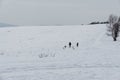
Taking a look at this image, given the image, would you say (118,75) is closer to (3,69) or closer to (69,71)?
Result: (69,71)

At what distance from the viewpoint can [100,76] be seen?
1063 centimetres

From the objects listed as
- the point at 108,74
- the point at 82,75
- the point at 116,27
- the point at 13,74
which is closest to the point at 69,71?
the point at 82,75

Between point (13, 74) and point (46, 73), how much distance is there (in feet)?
5.09

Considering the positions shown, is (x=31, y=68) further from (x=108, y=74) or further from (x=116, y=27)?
(x=116, y=27)

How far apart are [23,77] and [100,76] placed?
3.46 meters

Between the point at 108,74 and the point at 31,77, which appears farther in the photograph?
the point at 108,74

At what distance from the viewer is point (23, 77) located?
33.9 feet

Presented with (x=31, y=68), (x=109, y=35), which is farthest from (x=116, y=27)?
(x=31, y=68)

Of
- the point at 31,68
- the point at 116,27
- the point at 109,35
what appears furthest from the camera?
the point at 109,35

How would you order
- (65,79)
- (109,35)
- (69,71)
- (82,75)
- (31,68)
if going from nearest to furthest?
(65,79)
(82,75)
(69,71)
(31,68)
(109,35)

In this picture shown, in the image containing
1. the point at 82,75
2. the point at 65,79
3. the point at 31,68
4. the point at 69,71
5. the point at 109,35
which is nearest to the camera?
the point at 65,79

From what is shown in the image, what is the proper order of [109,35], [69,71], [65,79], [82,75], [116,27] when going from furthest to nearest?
[109,35] → [116,27] → [69,71] → [82,75] → [65,79]

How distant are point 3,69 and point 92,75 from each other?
466cm

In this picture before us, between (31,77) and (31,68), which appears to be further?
(31,68)
